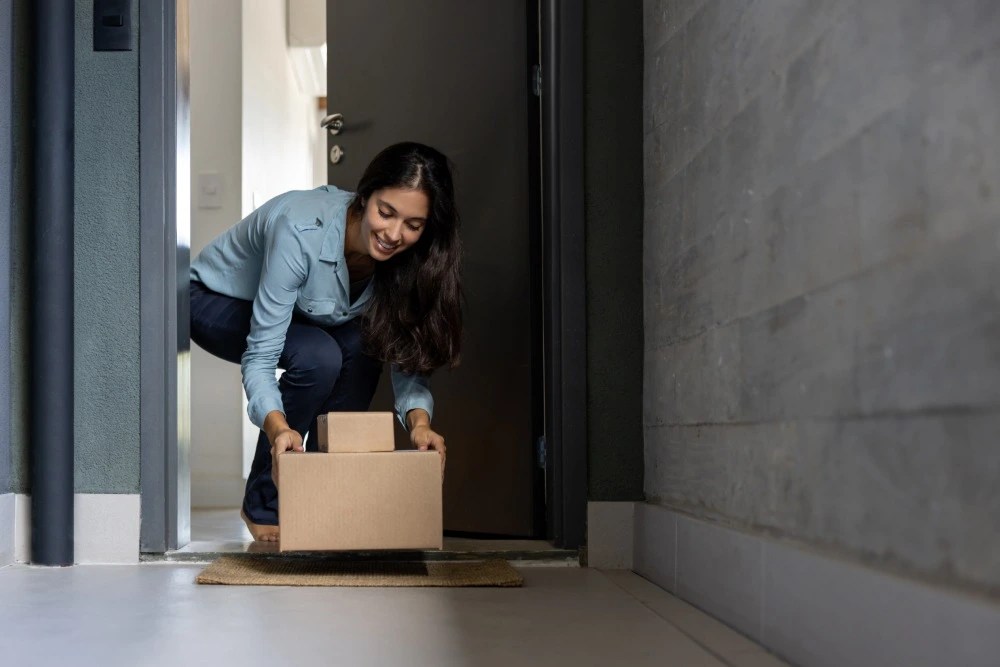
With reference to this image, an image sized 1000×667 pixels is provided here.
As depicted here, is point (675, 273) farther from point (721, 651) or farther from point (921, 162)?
point (921, 162)

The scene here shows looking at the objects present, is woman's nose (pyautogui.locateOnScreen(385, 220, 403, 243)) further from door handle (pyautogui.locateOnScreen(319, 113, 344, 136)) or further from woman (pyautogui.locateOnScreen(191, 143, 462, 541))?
door handle (pyautogui.locateOnScreen(319, 113, 344, 136))

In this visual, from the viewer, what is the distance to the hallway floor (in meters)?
1.24

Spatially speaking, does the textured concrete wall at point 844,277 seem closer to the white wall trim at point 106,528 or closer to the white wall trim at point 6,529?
the white wall trim at point 106,528

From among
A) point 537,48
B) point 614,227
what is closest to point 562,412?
point 614,227

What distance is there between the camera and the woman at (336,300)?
79.9 inches

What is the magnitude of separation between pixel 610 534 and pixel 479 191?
0.99m

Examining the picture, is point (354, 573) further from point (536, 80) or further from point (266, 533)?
point (536, 80)

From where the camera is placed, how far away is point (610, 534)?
6.89ft

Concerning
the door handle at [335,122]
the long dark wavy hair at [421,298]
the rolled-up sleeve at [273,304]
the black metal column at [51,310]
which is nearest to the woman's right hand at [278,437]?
the rolled-up sleeve at [273,304]

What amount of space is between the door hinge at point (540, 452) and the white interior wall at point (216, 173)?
181cm

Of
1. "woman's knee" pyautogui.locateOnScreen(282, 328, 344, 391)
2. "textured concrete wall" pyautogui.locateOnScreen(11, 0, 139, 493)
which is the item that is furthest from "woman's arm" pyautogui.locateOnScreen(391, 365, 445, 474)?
"textured concrete wall" pyautogui.locateOnScreen(11, 0, 139, 493)

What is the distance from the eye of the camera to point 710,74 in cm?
161

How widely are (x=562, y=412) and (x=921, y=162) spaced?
130 cm

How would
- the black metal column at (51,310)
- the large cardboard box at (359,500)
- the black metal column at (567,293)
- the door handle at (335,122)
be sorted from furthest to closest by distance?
the door handle at (335,122) → the black metal column at (567,293) → the black metal column at (51,310) → the large cardboard box at (359,500)
